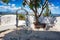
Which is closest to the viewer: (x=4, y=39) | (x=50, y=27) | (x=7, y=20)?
(x=4, y=39)

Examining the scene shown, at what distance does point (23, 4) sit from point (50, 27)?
2959 millimetres

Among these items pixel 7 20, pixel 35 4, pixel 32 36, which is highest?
pixel 35 4

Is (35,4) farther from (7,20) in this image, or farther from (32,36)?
(32,36)

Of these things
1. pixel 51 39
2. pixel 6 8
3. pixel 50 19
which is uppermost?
pixel 6 8

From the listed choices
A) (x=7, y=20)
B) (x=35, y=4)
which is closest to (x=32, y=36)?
(x=35, y=4)

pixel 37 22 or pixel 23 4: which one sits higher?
pixel 23 4

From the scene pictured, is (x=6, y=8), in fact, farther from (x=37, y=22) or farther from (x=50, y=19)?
(x=50, y=19)

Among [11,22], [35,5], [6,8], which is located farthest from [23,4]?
[6,8]

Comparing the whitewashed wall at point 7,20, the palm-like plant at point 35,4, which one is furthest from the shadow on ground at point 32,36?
the whitewashed wall at point 7,20

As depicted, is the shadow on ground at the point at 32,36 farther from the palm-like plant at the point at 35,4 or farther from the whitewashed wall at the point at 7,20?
the whitewashed wall at the point at 7,20

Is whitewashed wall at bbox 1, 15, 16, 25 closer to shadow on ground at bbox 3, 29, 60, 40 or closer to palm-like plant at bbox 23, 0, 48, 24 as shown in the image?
palm-like plant at bbox 23, 0, 48, 24

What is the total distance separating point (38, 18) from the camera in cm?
1173

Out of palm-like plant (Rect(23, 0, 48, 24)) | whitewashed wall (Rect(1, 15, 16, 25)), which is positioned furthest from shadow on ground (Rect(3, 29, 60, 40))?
whitewashed wall (Rect(1, 15, 16, 25))

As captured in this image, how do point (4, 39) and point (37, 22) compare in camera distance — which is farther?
point (37, 22)
